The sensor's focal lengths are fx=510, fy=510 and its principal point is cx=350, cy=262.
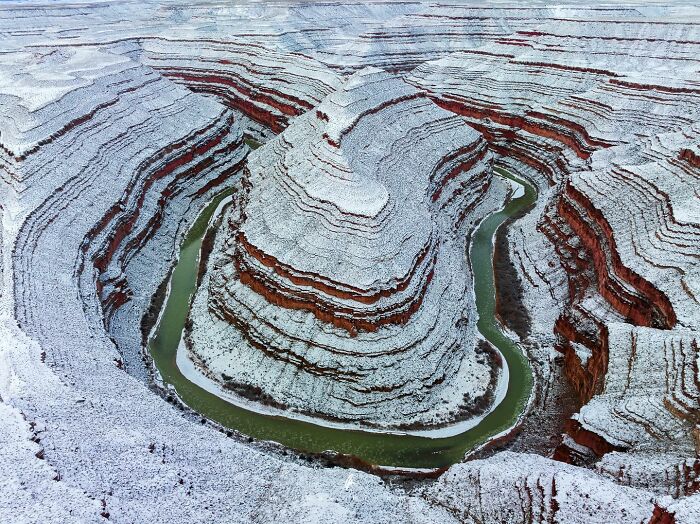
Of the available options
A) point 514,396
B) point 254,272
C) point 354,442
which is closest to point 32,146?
point 254,272

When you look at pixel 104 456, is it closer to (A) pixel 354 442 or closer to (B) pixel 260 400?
(B) pixel 260 400

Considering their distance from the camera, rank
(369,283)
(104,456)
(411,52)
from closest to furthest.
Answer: (104,456) → (369,283) → (411,52)

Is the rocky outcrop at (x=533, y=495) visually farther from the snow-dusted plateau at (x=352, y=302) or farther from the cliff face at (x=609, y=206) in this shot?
the cliff face at (x=609, y=206)

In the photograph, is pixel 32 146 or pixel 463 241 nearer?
pixel 32 146

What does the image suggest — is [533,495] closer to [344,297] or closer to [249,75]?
[344,297]

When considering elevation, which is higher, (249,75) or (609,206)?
(609,206)

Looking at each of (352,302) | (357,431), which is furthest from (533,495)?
(352,302)
